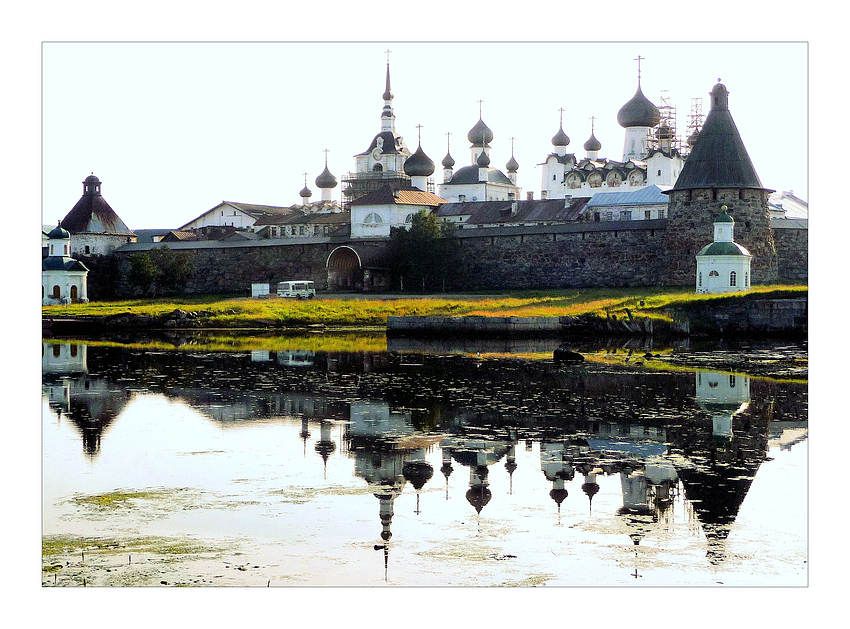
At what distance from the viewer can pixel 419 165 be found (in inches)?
1689

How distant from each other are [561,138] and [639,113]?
539 centimetres

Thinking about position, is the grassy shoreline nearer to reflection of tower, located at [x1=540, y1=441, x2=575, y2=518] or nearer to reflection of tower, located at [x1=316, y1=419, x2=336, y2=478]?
reflection of tower, located at [x1=316, y1=419, x2=336, y2=478]

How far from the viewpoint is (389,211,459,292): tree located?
29.6m

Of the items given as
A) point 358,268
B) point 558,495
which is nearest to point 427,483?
point 558,495

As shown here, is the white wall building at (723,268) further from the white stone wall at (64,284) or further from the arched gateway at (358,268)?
the white stone wall at (64,284)

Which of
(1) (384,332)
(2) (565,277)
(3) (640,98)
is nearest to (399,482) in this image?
(1) (384,332)

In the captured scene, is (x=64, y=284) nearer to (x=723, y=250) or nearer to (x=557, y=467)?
(x=723, y=250)

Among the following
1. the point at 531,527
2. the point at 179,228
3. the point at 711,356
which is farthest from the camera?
the point at 179,228

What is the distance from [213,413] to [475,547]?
4.51 metres

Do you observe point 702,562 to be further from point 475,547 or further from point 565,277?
point 565,277

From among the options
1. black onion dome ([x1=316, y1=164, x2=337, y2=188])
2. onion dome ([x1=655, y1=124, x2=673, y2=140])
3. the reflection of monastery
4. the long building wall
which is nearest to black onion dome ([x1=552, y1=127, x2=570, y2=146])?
the reflection of monastery

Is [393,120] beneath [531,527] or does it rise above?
above

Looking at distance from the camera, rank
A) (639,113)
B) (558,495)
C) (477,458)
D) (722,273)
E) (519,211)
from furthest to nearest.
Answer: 1. (639,113)
2. (519,211)
3. (722,273)
4. (477,458)
5. (558,495)

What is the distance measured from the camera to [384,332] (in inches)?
826
